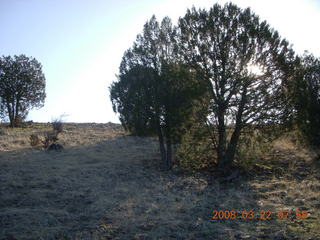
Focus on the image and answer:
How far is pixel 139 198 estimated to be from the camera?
9234mm

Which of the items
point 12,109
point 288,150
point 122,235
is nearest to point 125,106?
point 122,235

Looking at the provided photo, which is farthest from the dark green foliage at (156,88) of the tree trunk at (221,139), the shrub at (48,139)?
the shrub at (48,139)

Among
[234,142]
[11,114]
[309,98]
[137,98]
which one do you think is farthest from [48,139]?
[309,98]

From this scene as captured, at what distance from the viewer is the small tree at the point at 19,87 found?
2923 cm

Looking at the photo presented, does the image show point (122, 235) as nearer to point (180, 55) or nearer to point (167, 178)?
point (167, 178)

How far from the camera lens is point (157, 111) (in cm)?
1373

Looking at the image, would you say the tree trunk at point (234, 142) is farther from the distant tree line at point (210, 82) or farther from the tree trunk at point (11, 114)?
the tree trunk at point (11, 114)

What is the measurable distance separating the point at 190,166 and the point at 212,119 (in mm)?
2951

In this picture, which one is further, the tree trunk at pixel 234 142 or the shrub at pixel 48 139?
the shrub at pixel 48 139

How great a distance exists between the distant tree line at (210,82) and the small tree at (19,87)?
66.0 feet
